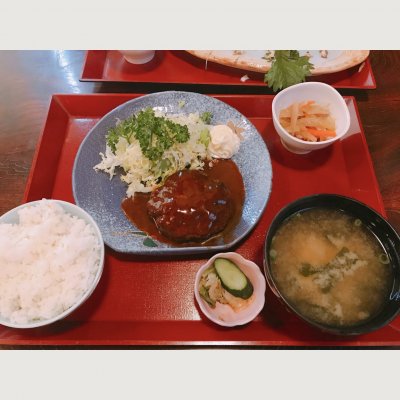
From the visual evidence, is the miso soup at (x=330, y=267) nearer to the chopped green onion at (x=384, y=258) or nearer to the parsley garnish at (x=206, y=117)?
the chopped green onion at (x=384, y=258)

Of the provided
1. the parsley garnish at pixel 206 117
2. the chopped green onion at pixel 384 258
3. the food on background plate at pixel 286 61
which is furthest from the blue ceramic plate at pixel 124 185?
the chopped green onion at pixel 384 258

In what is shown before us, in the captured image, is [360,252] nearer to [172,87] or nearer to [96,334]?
[96,334]

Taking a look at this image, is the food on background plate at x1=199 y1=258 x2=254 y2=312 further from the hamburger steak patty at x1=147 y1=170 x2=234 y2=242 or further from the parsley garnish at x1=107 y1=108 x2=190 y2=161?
the parsley garnish at x1=107 y1=108 x2=190 y2=161

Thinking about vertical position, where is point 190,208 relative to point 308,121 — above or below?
below

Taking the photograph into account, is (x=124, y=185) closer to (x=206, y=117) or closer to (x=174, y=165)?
(x=174, y=165)

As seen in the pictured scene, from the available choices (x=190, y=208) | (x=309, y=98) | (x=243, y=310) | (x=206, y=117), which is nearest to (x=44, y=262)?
(x=190, y=208)

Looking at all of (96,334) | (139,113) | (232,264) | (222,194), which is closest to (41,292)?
(96,334)

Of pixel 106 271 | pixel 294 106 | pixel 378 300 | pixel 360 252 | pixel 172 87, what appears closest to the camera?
pixel 378 300
